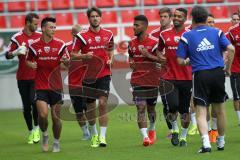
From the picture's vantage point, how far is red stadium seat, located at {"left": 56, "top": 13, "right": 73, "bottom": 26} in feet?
80.6

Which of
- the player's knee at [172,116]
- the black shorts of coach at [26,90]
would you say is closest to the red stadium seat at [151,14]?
the black shorts of coach at [26,90]

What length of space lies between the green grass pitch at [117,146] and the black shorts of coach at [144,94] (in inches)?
30.9

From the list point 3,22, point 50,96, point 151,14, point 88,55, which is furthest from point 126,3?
point 50,96

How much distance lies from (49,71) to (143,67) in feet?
6.26

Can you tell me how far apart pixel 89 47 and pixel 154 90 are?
4.70 ft

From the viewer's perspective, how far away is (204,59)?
1171cm

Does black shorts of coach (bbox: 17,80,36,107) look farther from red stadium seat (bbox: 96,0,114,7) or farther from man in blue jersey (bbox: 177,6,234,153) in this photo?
red stadium seat (bbox: 96,0,114,7)

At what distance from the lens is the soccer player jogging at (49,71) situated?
12859 mm

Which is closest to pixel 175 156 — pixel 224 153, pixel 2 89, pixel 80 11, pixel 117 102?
pixel 224 153

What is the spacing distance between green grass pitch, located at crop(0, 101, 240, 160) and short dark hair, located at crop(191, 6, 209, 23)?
208cm

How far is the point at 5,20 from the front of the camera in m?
24.2

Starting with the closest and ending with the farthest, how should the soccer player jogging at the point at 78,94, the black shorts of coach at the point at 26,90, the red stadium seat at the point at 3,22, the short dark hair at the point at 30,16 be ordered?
the short dark hair at the point at 30,16 < the soccer player jogging at the point at 78,94 < the black shorts of coach at the point at 26,90 < the red stadium seat at the point at 3,22

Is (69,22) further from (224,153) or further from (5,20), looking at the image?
(224,153)

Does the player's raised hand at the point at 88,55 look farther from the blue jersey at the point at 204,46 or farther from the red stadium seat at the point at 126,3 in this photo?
the red stadium seat at the point at 126,3
